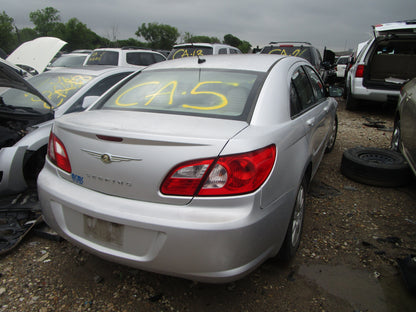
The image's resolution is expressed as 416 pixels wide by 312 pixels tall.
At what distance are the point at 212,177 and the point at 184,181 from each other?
0.15 metres

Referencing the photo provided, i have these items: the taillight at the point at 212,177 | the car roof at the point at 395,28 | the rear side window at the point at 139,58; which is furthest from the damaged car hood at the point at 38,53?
the car roof at the point at 395,28

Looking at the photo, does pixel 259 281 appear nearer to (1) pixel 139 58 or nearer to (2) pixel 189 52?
(2) pixel 189 52

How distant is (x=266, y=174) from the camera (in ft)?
5.79

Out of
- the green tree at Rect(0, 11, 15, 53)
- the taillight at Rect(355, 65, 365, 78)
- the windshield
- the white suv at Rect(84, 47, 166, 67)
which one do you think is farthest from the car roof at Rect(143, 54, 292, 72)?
the green tree at Rect(0, 11, 15, 53)

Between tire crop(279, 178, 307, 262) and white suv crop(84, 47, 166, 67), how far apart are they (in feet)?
26.8

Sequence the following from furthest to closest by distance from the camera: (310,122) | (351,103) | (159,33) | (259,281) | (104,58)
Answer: (159,33) < (104,58) < (351,103) < (310,122) < (259,281)

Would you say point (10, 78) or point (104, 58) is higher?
point (10, 78)

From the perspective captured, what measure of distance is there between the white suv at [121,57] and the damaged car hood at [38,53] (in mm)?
4868

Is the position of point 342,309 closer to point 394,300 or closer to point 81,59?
point 394,300

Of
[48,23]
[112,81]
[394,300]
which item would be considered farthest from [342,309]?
[48,23]

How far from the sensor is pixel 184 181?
1.67m

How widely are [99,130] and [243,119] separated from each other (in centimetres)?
88

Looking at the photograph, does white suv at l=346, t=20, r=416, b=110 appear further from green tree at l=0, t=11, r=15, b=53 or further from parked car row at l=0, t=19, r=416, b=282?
green tree at l=0, t=11, r=15, b=53

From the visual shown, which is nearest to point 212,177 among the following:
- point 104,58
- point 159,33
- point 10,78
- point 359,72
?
point 10,78
